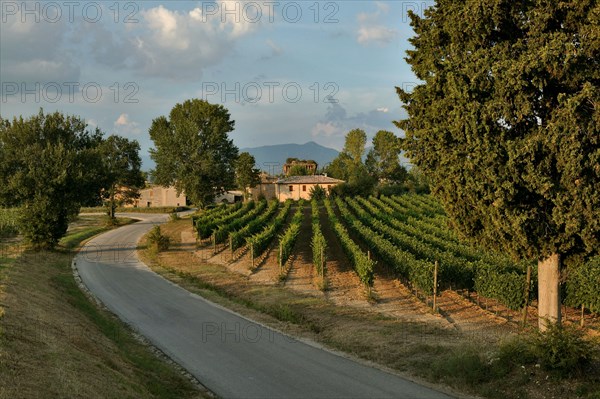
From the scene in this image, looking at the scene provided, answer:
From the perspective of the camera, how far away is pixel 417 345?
47.6 feet

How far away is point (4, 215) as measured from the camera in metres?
49.6

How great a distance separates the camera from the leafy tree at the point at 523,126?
11648mm

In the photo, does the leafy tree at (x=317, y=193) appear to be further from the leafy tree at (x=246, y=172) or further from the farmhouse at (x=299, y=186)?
the leafy tree at (x=246, y=172)

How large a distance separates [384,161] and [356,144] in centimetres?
1009

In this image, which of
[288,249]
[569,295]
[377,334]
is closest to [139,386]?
[377,334]

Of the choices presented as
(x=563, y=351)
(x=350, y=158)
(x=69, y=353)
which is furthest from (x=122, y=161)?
(x=350, y=158)

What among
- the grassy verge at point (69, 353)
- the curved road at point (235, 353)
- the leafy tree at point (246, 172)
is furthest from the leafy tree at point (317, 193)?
the grassy verge at point (69, 353)

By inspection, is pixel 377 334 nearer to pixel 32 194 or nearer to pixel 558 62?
pixel 558 62

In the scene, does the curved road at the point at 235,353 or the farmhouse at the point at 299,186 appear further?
the farmhouse at the point at 299,186

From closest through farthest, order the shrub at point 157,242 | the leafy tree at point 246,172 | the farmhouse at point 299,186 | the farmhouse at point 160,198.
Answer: the shrub at point 157,242 < the leafy tree at point 246,172 < the farmhouse at point 160,198 < the farmhouse at point 299,186

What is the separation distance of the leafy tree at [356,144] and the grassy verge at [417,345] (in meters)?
93.9

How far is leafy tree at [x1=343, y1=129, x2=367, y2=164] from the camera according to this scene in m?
118

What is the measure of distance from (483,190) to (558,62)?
3.63 meters

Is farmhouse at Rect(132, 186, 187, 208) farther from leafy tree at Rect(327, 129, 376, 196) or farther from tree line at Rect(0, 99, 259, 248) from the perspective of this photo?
leafy tree at Rect(327, 129, 376, 196)
